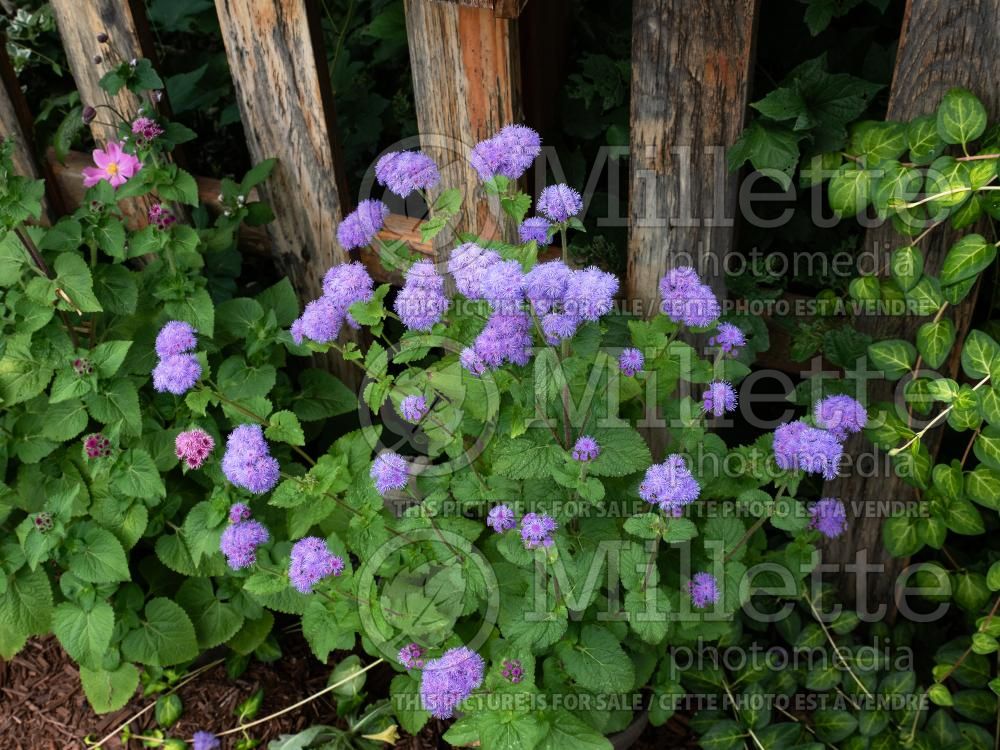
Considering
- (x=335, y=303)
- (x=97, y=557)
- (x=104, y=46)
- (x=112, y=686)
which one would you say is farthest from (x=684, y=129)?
(x=112, y=686)

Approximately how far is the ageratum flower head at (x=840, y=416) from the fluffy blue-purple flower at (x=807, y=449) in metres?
0.05

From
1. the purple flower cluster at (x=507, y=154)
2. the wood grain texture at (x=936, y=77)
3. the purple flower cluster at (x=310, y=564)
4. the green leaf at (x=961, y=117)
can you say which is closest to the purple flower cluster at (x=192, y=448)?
the purple flower cluster at (x=310, y=564)

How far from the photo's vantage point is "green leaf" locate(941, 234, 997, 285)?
1.87 metres

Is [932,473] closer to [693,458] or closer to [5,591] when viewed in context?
[693,458]

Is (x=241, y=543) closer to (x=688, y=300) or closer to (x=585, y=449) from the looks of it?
(x=585, y=449)

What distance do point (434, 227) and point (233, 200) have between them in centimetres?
96

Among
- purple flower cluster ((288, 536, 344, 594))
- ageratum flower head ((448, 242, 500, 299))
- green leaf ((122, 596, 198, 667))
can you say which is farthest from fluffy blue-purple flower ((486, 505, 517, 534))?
green leaf ((122, 596, 198, 667))

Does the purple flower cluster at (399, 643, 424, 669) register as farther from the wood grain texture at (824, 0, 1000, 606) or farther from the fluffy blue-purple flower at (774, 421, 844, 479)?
the wood grain texture at (824, 0, 1000, 606)

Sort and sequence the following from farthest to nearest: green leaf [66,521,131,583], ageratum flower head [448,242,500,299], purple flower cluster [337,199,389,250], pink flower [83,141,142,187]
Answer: pink flower [83,141,142,187] → green leaf [66,521,131,583] → purple flower cluster [337,199,389,250] → ageratum flower head [448,242,500,299]

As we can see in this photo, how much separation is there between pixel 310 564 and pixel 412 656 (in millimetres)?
317

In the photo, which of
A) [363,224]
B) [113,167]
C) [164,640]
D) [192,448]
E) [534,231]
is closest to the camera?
[534,231]

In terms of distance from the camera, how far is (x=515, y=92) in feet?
7.09

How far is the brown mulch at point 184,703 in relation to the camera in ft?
9.03

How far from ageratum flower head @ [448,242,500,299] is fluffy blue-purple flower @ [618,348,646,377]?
1.25 ft
